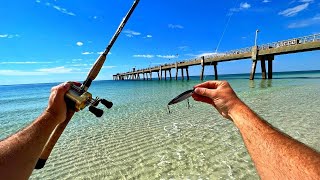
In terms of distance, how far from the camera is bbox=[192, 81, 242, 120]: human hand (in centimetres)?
162

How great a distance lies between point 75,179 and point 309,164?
212 inches

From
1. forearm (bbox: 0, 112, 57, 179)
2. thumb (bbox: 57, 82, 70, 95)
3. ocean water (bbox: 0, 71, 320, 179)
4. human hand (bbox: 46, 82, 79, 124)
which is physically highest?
thumb (bbox: 57, 82, 70, 95)

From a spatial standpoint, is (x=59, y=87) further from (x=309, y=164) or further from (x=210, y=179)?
(x=210, y=179)

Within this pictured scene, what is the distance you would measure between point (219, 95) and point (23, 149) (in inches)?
49.1

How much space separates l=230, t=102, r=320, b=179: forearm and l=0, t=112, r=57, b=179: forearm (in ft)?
3.97

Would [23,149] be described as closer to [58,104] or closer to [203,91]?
[58,104]

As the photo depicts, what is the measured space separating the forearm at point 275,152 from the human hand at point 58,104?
47.8 inches

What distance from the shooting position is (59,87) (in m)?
1.80

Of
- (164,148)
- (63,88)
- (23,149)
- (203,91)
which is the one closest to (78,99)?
(63,88)

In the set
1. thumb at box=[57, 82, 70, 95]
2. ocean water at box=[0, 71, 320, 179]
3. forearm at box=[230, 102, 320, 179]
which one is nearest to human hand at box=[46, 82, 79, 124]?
thumb at box=[57, 82, 70, 95]

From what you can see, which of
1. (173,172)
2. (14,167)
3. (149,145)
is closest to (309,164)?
(14,167)

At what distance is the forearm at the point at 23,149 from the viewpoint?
1.23 meters

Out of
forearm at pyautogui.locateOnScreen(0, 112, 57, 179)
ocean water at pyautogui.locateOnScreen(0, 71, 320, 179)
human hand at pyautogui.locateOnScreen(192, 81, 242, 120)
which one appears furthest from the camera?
ocean water at pyautogui.locateOnScreen(0, 71, 320, 179)

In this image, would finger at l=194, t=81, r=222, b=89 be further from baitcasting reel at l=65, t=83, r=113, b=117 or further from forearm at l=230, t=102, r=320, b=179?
baitcasting reel at l=65, t=83, r=113, b=117
